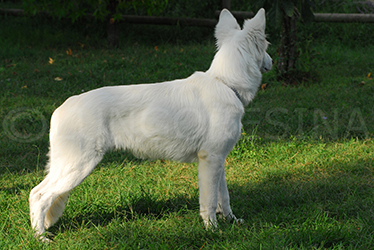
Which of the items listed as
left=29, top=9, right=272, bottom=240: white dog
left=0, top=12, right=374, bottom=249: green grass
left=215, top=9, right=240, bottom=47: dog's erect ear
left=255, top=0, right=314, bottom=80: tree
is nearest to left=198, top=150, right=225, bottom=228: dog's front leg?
left=29, top=9, right=272, bottom=240: white dog

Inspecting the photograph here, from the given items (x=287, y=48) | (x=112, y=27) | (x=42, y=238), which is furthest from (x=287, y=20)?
(x=42, y=238)

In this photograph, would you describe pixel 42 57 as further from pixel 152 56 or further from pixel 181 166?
pixel 181 166

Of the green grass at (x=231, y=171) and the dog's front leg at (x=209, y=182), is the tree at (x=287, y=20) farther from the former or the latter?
the dog's front leg at (x=209, y=182)

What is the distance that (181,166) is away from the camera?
447 cm

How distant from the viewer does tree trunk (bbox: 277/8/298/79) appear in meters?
6.80

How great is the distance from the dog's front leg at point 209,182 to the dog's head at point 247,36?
0.86m

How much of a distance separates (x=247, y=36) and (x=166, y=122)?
38.3 inches

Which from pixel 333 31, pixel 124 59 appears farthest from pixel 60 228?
pixel 333 31

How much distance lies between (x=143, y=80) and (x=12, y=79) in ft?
8.56

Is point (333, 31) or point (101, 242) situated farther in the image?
point (333, 31)

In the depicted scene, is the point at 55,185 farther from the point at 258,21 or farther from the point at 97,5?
the point at 97,5

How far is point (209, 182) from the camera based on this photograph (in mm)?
2934

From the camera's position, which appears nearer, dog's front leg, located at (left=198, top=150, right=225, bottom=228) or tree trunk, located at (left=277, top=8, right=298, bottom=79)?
dog's front leg, located at (left=198, top=150, right=225, bottom=228)

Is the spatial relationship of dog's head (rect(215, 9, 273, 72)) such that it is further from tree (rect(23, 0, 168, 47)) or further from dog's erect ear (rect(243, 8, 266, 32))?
tree (rect(23, 0, 168, 47))
